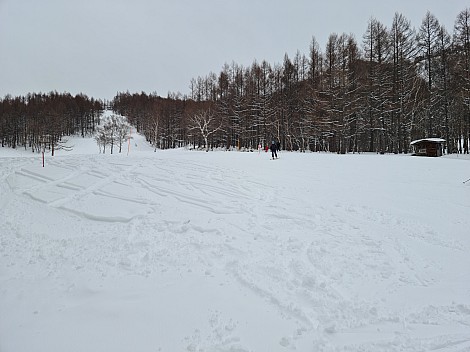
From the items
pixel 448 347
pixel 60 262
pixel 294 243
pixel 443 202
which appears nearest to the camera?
pixel 448 347

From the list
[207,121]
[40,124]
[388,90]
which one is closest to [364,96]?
[388,90]

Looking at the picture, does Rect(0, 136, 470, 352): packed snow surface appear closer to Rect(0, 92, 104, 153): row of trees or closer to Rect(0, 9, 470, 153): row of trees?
Rect(0, 9, 470, 153): row of trees

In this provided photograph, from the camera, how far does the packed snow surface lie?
8.45ft

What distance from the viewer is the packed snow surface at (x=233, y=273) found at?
8.45ft

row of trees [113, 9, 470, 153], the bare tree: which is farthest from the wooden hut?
the bare tree

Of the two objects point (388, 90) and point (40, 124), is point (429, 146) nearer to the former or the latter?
point (388, 90)

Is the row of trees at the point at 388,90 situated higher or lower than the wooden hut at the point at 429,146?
higher

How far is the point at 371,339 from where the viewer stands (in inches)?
98.0

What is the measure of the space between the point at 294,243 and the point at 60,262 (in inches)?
161

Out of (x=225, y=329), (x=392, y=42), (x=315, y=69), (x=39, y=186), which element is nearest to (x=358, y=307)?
(x=225, y=329)

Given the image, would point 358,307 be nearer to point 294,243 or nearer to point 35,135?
point 294,243

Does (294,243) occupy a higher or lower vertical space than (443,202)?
lower

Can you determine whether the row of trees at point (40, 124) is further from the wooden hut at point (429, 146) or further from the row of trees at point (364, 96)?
the wooden hut at point (429, 146)

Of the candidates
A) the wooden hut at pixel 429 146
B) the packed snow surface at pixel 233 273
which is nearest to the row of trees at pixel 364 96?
the wooden hut at pixel 429 146
